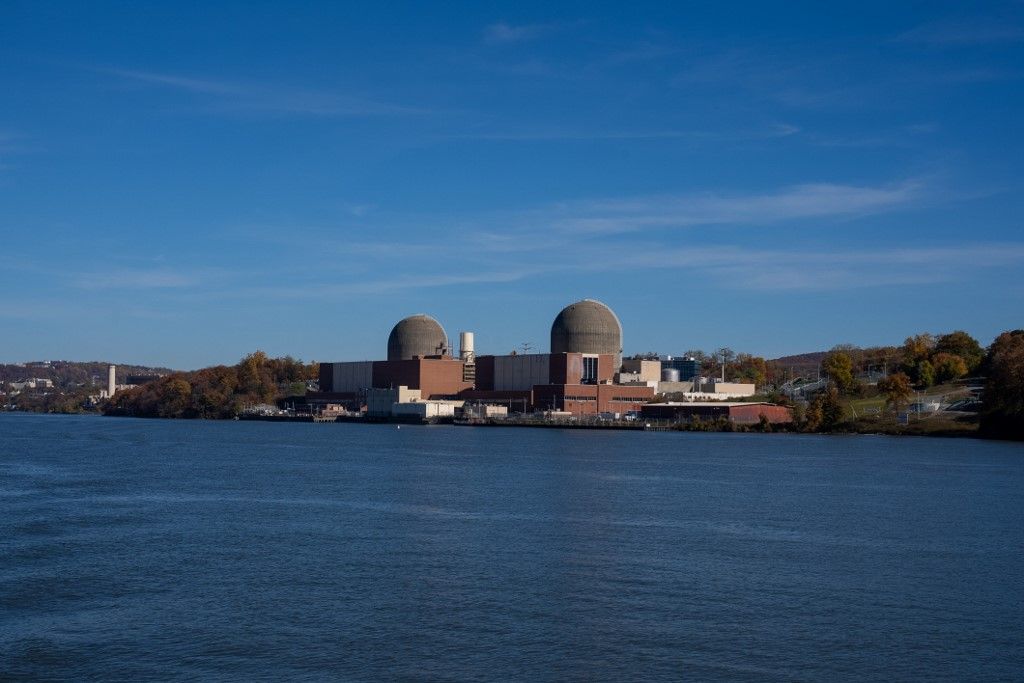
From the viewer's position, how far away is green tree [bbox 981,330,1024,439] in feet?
240

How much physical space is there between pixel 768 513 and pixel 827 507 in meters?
2.68

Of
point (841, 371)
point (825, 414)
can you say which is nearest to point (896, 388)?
point (825, 414)

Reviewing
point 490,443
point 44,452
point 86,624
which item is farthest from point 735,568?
point 490,443

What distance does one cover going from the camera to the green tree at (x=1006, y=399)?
2879 inches

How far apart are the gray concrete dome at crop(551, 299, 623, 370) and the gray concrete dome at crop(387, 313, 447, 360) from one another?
13222 mm

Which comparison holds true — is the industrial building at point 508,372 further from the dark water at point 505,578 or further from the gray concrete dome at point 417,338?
the dark water at point 505,578

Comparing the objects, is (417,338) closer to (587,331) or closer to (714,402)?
(587,331)

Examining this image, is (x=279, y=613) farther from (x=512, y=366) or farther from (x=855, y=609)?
(x=512, y=366)

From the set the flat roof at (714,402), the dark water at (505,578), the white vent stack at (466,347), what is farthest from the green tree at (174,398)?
the dark water at (505,578)

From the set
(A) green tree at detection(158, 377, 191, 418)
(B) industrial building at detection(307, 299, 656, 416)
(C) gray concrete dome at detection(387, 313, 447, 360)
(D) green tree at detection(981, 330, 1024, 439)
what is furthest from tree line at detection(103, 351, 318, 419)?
(D) green tree at detection(981, 330, 1024, 439)

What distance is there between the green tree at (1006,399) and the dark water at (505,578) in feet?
123

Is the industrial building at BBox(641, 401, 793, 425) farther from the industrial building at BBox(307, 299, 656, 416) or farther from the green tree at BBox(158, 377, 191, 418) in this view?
the green tree at BBox(158, 377, 191, 418)

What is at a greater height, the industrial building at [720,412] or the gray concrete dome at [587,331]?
the gray concrete dome at [587,331]

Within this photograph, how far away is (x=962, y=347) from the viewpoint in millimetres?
112688
